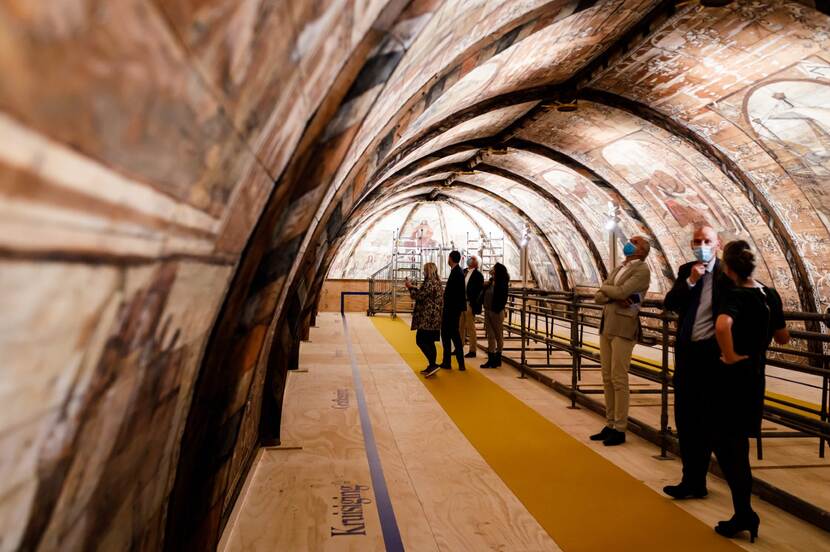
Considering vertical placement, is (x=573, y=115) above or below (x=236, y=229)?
above

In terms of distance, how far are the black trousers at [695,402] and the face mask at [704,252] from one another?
0.51m

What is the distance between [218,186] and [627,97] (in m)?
11.5

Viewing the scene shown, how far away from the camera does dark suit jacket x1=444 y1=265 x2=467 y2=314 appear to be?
308 inches

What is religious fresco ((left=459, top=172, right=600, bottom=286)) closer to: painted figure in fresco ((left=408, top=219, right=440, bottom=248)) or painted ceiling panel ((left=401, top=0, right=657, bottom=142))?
painted figure in fresco ((left=408, top=219, right=440, bottom=248))

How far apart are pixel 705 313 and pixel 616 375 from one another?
1.33m

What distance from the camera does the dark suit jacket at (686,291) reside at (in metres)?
3.34

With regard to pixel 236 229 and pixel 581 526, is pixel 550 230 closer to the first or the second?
pixel 581 526

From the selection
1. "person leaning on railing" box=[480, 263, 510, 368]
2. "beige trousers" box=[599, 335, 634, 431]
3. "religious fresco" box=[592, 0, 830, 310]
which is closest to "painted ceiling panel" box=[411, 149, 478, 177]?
→ "religious fresco" box=[592, 0, 830, 310]

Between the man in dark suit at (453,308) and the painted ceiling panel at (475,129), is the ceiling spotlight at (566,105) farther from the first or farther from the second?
the man in dark suit at (453,308)

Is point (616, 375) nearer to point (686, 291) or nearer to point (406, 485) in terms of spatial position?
point (686, 291)

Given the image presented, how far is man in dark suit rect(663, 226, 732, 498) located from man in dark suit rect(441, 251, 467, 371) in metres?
4.22

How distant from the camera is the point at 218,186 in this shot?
4.19 feet

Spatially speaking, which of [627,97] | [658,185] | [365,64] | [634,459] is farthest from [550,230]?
[365,64]

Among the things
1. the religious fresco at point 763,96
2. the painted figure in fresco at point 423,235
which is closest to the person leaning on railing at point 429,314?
the religious fresco at point 763,96
